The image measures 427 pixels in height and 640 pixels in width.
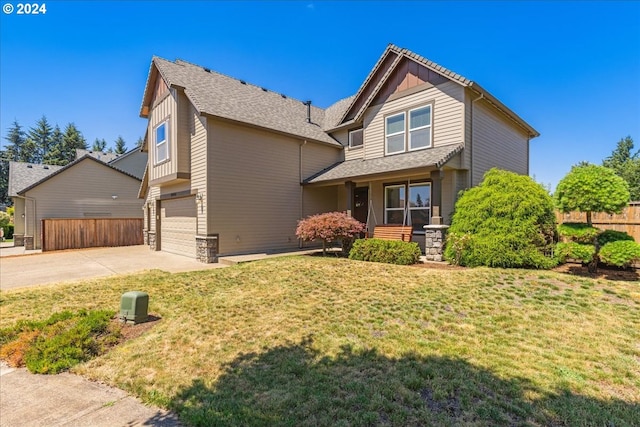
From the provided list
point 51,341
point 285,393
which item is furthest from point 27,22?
point 285,393

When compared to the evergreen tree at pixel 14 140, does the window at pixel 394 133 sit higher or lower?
→ lower

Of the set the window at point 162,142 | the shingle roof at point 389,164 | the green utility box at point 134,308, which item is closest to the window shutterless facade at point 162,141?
the window at point 162,142

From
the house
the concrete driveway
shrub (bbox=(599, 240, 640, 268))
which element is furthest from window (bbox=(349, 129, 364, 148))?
shrub (bbox=(599, 240, 640, 268))

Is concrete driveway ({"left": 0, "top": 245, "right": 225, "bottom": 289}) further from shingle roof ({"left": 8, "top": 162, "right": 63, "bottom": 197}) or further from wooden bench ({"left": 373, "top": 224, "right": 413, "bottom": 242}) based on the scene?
shingle roof ({"left": 8, "top": 162, "right": 63, "bottom": 197})

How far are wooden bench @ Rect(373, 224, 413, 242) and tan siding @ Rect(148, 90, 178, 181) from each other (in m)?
8.57

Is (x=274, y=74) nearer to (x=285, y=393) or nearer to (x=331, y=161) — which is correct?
(x=331, y=161)

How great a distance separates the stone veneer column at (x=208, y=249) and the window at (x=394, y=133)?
25.9ft

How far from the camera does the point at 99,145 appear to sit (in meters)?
64.4

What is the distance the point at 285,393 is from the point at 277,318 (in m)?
2.13

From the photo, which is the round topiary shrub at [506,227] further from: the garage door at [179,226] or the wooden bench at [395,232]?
the garage door at [179,226]

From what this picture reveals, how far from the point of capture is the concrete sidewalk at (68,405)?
2852mm

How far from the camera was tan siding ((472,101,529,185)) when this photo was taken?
1123cm

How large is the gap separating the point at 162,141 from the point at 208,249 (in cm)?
615

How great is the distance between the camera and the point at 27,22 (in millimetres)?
7887
